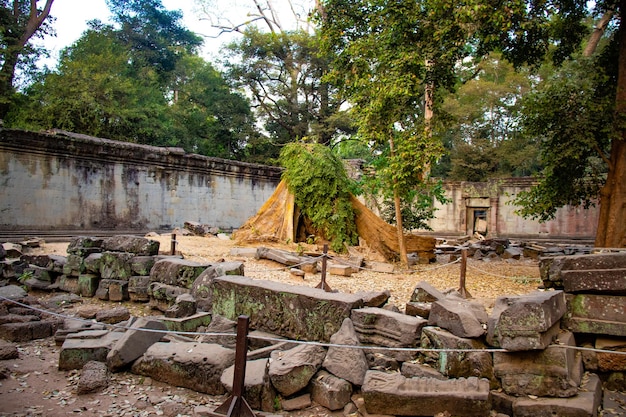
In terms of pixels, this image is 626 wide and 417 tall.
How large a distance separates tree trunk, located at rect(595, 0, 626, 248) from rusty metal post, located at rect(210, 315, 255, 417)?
315 inches

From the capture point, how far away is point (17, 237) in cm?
1012

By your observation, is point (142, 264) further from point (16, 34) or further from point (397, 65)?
point (16, 34)

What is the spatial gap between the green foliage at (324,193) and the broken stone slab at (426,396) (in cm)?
717

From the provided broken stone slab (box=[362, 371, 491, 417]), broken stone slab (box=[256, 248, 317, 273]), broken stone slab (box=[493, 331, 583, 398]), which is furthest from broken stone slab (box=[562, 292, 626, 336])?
broken stone slab (box=[256, 248, 317, 273])

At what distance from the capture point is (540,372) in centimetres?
323

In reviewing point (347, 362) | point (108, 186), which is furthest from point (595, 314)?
point (108, 186)

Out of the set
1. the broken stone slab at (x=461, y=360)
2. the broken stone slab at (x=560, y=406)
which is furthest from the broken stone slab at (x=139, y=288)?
the broken stone slab at (x=560, y=406)

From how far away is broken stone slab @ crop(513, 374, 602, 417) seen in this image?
116 inches

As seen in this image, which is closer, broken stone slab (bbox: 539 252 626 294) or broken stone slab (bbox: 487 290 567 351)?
broken stone slab (bbox: 487 290 567 351)

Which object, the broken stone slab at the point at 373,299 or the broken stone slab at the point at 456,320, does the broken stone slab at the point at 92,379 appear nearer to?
the broken stone slab at the point at 373,299

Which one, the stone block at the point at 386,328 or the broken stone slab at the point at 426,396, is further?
the stone block at the point at 386,328

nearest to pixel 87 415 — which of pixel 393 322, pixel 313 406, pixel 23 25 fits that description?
pixel 313 406

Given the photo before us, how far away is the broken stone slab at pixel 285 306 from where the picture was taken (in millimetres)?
3994

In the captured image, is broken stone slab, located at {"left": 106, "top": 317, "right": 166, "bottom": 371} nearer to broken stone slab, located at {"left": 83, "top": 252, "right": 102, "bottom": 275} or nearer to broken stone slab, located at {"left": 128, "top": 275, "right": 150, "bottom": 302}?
broken stone slab, located at {"left": 128, "top": 275, "right": 150, "bottom": 302}
